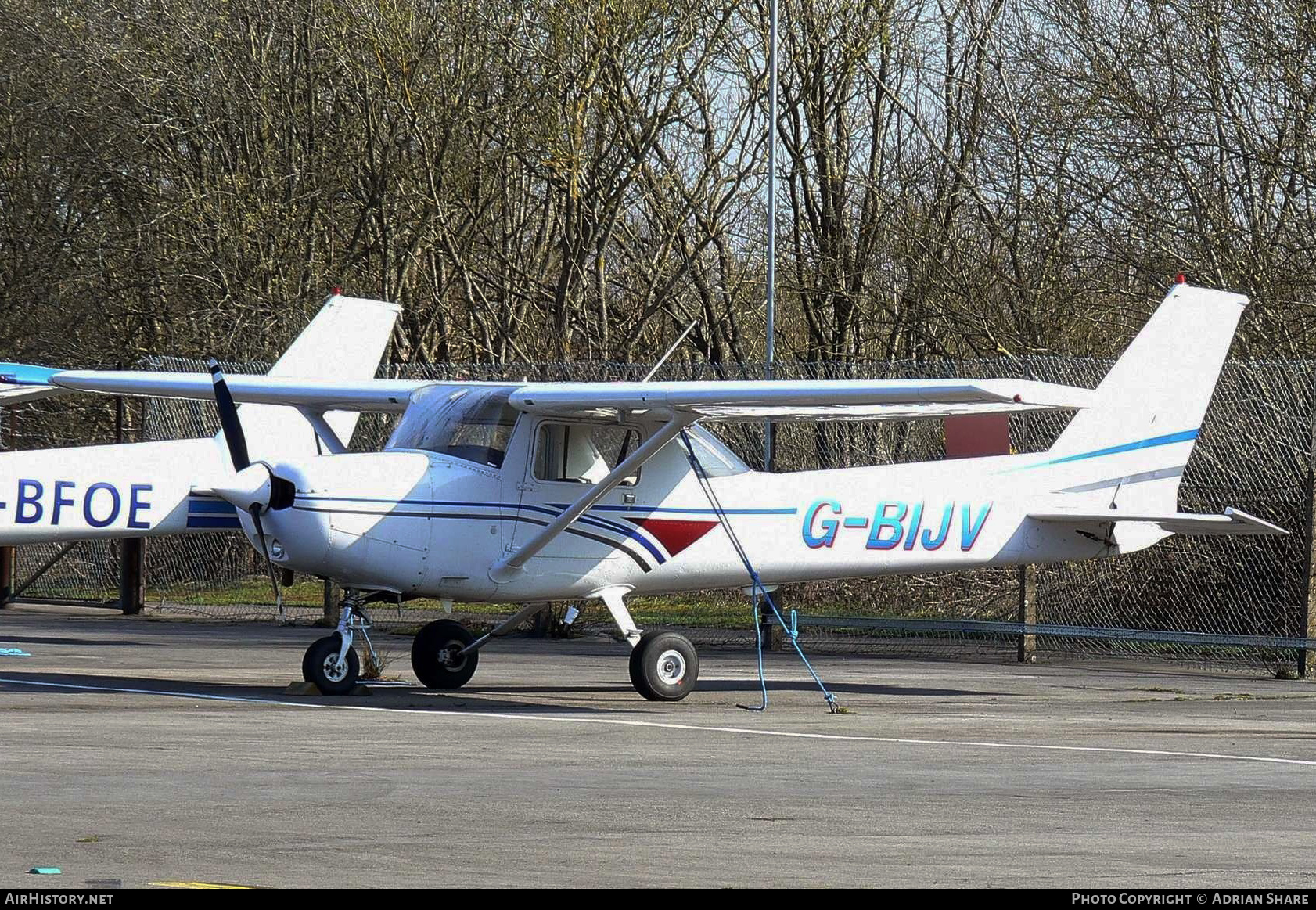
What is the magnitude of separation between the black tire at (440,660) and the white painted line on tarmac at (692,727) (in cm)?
131

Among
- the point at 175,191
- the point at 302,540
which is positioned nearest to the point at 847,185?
the point at 175,191

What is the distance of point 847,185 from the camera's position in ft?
92.8

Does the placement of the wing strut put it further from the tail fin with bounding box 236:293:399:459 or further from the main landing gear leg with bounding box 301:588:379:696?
the tail fin with bounding box 236:293:399:459

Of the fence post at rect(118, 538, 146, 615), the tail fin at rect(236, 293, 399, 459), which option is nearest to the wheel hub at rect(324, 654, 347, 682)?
the tail fin at rect(236, 293, 399, 459)

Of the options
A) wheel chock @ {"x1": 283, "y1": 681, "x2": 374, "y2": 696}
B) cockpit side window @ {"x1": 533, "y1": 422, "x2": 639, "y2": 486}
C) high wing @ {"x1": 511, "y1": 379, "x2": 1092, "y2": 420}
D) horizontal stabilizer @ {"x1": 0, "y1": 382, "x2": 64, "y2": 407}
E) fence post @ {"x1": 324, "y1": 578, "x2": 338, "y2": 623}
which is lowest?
wheel chock @ {"x1": 283, "y1": 681, "x2": 374, "y2": 696}

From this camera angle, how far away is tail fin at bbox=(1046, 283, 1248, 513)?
15.0 meters

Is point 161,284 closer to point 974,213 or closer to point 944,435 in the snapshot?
point 974,213

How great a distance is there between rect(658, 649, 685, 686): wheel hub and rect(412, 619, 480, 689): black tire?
1.44 metres

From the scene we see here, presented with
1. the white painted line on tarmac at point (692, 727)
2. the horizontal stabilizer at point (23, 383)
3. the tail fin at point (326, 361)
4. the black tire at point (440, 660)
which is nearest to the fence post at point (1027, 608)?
the black tire at point (440, 660)

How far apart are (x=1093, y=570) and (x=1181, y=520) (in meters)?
3.88

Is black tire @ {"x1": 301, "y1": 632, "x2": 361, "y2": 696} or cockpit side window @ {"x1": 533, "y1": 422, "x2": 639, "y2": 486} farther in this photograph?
cockpit side window @ {"x1": 533, "y1": 422, "x2": 639, "y2": 486}

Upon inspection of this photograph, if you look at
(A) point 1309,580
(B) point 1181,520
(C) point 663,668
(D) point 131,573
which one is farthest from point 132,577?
(A) point 1309,580

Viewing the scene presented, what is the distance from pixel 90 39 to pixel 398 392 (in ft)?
51.8

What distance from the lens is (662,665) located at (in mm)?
13609
